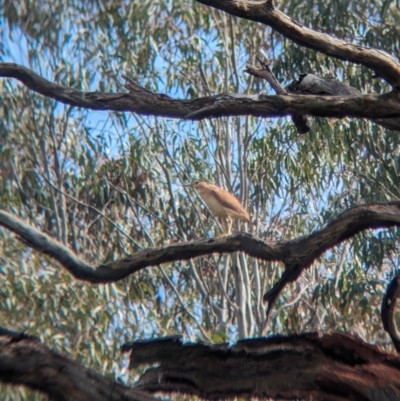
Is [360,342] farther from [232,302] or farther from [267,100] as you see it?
[232,302]

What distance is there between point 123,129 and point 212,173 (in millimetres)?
1093

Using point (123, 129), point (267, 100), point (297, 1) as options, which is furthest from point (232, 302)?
point (267, 100)

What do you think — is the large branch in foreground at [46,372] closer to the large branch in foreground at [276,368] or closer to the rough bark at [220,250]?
the large branch in foreground at [276,368]

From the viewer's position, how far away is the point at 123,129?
1030 cm

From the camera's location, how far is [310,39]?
3816 millimetres

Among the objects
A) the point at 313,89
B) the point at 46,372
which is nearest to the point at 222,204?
the point at 313,89

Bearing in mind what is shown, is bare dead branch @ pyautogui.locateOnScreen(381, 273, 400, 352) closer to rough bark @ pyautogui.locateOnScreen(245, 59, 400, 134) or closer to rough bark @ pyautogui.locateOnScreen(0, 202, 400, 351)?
rough bark @ pyautogui.locateOnScreen(0, 202, 400, 351)

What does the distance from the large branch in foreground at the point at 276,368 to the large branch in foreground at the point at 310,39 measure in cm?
125

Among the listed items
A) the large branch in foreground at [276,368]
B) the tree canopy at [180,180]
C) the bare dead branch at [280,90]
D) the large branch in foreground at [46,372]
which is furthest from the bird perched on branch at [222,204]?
the large branch in foreground at [46,372]

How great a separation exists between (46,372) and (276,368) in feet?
3.01

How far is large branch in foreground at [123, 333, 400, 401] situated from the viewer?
2934 millimetres

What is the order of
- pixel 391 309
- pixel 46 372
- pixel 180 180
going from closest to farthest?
pixel 46 372 < pixel 391 309 < pixel 180 180

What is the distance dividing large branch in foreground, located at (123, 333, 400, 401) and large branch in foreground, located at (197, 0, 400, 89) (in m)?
1.25

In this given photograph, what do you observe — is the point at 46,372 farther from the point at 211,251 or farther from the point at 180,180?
the point at 180,180
